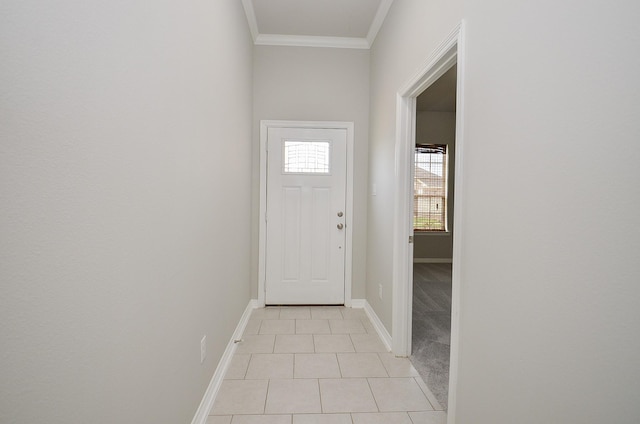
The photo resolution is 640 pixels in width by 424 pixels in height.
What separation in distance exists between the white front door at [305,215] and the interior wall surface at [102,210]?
1911mm

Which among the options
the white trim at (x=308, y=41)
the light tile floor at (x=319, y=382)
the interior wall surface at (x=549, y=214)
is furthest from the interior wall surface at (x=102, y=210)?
the white trim at (x=308, y=41)

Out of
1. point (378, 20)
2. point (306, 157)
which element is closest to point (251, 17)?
point (378, 20)

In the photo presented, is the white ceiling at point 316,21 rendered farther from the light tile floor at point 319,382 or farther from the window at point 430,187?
the window at point 430,187

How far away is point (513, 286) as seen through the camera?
1.20 meters

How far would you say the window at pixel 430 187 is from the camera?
6.48 meters

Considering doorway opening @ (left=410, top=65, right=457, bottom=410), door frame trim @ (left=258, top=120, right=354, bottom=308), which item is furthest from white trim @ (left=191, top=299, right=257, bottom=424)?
doorway opening @ (left=410, top=65, right=457, bottom=410)

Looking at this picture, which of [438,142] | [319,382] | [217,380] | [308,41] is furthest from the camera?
[438,142]

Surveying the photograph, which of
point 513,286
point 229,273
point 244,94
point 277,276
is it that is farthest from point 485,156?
point 277,276

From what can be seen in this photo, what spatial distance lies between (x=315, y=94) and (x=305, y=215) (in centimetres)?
137

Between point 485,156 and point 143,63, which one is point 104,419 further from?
point 485,156

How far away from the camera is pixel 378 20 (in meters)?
3.24

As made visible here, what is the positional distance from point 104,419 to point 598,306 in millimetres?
1348

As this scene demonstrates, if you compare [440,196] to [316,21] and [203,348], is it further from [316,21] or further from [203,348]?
[203,348]

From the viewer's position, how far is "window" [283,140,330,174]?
376 centimetres
